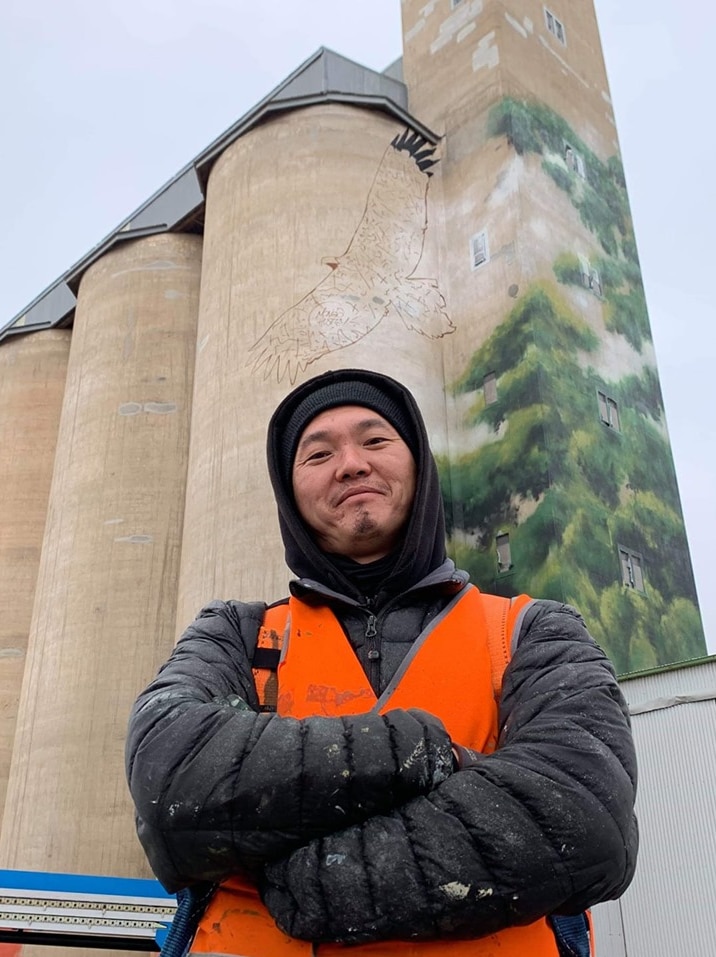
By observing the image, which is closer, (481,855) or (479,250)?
(481,855)

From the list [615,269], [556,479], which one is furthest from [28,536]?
[615,269]

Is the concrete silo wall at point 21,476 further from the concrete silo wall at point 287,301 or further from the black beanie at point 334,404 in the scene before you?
the black beanie at point 334,404

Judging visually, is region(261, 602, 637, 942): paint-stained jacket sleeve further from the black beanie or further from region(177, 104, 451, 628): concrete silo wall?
region(177, 104, 451, 628): concrete silo wall

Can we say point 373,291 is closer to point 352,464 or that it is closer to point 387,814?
point 352,464

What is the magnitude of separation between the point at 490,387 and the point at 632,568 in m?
4.46

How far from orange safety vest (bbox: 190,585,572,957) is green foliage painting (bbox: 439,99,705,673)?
44.7ft

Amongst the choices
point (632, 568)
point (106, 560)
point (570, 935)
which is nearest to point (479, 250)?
point (632, 568)

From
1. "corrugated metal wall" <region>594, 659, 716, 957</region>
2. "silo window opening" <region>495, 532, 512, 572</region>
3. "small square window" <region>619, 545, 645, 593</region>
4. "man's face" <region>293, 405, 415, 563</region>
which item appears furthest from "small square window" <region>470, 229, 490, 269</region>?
"man's face" <region>293, 405, 415, 563</region>

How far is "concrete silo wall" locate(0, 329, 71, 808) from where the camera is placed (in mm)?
22828

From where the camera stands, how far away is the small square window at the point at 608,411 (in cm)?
1852

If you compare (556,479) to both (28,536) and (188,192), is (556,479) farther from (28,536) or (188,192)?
(28,536)

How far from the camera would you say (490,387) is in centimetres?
1819

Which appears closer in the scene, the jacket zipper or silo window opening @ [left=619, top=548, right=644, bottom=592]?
the jacket zipper

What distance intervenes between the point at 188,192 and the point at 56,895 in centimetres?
2104
